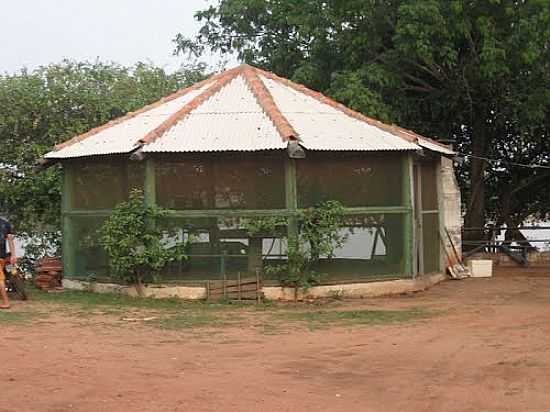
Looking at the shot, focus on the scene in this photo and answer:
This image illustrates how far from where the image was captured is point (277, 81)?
17.3 metres

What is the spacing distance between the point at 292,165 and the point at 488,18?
7165 millimetres

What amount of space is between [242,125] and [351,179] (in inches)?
80.9

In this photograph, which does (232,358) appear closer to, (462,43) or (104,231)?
(104,231)

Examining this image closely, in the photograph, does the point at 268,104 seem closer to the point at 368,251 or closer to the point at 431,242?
the point at 368,251

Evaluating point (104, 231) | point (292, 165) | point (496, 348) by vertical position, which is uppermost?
point (292, 165)

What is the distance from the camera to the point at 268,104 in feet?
51.6

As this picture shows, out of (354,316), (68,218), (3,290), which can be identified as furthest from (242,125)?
(3,290)

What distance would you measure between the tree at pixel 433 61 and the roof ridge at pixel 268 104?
3.36m

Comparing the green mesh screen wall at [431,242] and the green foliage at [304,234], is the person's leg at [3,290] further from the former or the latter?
the green mesh screen wall at [431,242]

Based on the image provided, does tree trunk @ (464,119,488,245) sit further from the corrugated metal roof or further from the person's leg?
the person's leg

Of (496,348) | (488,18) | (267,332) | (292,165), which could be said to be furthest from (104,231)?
(488,18)

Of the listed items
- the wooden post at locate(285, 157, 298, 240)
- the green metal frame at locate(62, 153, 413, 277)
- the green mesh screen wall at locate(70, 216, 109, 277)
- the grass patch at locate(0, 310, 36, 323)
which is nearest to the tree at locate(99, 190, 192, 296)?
the green metal frame at locate(62, 153, 413, 277)

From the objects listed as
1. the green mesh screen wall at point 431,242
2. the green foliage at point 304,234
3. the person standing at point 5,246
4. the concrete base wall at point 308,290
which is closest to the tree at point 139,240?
the concrete base wall at point 308,290

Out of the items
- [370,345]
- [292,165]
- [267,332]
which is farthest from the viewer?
[292,165]
